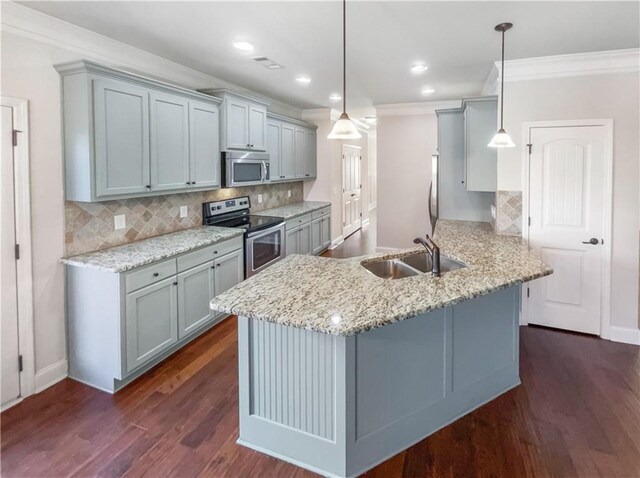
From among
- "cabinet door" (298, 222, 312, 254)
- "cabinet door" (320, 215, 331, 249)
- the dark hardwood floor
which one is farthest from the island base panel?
"cabinet door" (320, 215, 331, 249)

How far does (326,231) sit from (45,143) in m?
4.65

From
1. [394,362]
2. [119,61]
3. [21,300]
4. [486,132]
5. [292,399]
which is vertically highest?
[119,61]

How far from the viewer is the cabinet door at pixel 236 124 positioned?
13.9 ft

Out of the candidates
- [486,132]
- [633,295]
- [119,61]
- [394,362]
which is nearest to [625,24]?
[486,132]

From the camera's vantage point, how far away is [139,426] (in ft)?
7.90

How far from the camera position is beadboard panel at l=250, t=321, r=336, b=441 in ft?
6.46

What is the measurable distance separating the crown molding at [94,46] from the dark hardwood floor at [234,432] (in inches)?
94.8

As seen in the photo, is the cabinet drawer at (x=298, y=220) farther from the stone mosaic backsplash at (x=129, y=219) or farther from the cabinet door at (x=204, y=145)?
the cabinet door at (x=204, y=145)

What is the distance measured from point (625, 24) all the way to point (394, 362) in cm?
284

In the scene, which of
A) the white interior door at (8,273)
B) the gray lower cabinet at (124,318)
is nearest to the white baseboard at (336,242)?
the gray lower cabinet at (124,318)

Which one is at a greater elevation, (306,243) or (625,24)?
(625,24)

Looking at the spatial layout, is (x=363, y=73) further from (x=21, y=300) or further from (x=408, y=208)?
(x=21, y=300)

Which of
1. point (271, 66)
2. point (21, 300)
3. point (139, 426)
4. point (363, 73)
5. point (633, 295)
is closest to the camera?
point (139, 426)

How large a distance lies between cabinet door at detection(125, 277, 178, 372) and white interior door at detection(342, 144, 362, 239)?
5.31 meters
